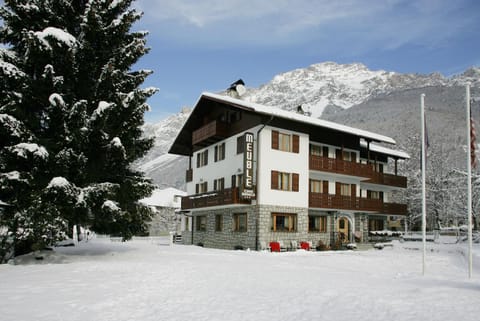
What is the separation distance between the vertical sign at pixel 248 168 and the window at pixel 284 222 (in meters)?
2.43

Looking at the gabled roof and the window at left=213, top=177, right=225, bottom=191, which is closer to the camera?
the gabled roof

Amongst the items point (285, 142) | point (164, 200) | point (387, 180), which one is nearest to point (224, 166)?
point (285, 142)

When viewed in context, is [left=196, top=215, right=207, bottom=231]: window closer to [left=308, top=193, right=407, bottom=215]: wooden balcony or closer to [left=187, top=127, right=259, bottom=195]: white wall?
[left=187, top=127, right=259, bottom=195]: white wall

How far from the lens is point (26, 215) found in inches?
581

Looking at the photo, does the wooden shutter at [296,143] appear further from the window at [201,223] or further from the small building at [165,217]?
the small building at [165,217]

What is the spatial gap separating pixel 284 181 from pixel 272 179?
44.0 inches

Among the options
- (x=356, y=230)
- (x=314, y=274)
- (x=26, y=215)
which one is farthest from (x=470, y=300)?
(x=356, y=230)

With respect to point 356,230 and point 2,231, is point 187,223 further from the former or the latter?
point 2,231

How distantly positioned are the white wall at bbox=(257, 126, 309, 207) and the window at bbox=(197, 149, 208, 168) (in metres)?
7.71

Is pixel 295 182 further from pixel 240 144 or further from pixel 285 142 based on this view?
pixel 240 144

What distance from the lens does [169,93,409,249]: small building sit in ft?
87.6

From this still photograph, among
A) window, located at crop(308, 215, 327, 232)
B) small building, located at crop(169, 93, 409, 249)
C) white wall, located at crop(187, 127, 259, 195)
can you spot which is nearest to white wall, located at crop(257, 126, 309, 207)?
small building, located at crop(169, 93, 409, 249)

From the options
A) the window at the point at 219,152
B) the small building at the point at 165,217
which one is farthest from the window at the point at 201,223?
the small building at the point at 165,217

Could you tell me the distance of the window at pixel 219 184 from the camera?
30.5m
